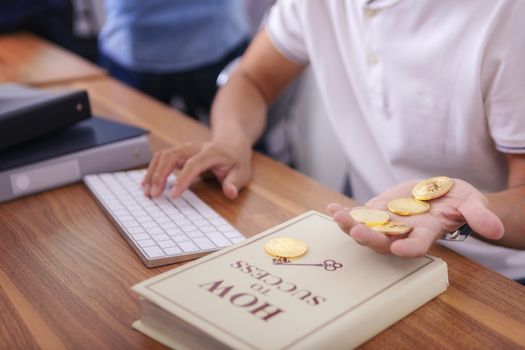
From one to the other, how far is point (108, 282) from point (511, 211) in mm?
510

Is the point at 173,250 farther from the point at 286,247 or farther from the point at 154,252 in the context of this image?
the point at 286,247

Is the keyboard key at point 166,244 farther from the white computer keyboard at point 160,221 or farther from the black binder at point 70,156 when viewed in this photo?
the black binder at point 70,156

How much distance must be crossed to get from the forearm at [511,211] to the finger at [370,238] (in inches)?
8.8

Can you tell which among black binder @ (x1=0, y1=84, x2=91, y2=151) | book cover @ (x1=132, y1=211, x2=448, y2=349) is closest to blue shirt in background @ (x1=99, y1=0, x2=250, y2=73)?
black binder @ (x1=0, y1=84, x2=91, y2=151)

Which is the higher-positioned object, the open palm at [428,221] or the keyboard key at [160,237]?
the open palm at [428,221]

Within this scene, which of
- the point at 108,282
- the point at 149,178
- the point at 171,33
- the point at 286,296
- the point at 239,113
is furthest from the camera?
the point at 171,33

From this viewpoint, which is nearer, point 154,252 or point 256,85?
point 154,252

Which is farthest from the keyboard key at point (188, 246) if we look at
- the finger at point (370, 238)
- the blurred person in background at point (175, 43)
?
the blurred person in background at point (175, 43)

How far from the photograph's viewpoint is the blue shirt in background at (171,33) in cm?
198

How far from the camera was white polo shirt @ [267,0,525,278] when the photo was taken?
0.89 m

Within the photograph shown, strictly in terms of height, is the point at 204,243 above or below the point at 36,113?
below

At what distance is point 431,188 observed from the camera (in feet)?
2.42

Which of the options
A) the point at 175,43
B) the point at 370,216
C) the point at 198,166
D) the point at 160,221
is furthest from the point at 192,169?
the point at 175,43

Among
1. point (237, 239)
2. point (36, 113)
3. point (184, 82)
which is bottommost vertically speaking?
point (184, 82)
